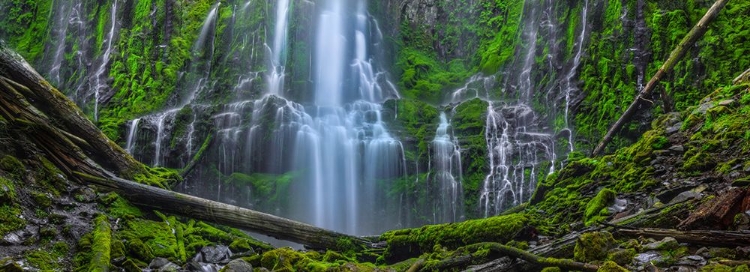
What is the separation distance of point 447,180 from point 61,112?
12523 millimetres

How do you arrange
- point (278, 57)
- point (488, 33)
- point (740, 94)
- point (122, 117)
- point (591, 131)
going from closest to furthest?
1. point (740, 94)
2. point (591, 131)
3. point (122, 117)
4. point (278, 57)
5. point (488, 33)

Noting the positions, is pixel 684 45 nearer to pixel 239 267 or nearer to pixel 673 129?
pixel 673 129

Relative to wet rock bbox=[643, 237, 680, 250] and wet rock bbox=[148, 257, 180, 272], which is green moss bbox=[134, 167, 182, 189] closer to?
wet rock bbox=[148, 257, 180, 272]

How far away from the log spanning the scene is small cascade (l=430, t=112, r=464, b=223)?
9.08 m

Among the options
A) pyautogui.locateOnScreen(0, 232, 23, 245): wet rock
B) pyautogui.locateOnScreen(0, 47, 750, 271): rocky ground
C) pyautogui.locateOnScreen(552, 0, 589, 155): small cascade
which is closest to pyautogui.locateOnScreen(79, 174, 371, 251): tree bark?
pyautogui.locateOnScreen(0, 47, 750, 271): rocky ground

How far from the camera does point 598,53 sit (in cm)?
1666

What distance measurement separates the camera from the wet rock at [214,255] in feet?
25.9

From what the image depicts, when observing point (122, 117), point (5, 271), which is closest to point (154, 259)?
point (5, 271)

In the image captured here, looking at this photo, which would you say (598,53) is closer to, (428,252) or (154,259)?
(428,252)

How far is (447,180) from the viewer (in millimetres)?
18266

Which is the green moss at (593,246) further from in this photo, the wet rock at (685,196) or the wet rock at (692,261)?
the wet rock at (685,196)

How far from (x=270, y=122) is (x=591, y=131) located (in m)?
10.9

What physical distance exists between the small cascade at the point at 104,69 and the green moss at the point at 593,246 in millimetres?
20734

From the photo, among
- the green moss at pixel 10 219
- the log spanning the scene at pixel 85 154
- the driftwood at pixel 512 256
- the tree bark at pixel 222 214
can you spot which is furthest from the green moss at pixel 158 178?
the driftwood at pixel 512 256
